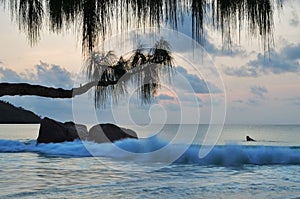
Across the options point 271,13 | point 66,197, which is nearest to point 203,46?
point 271,13

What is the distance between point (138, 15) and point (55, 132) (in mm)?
15976

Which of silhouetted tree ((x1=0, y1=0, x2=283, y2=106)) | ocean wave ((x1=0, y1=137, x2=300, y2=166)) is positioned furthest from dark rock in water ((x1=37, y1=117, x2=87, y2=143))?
silhouetted tree ((x1=0, y1=0, x2=283, y2=106))

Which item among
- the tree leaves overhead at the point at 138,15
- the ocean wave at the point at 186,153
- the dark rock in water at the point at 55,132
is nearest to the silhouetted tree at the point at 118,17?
the tree leaves overhead at the point at 138,15

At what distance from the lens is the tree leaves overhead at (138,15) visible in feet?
5.91

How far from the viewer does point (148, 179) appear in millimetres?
6973

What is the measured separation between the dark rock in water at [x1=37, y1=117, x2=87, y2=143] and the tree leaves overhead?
15.0m

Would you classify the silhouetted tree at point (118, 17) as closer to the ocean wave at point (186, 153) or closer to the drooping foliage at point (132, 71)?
the drooping foliage at point (132, 71)

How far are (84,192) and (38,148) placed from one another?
36.1ft

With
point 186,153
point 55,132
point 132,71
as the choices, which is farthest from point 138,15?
point 55,132

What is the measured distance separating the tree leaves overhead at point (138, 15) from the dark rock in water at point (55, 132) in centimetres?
1499

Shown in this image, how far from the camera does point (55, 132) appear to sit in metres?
17.4

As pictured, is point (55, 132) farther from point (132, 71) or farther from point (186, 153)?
point (132, 71)

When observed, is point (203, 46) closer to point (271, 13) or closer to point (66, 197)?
point (271, 13)

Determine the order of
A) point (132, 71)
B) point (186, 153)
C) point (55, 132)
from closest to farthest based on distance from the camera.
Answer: point (132, 71) → point (186, 153) → point (55, 132)
